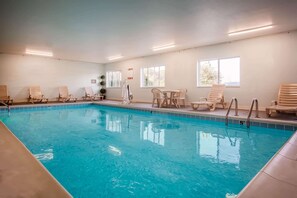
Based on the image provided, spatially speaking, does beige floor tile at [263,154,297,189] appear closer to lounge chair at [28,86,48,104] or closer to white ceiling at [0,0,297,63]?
white ceiling at [0,0,297,63]

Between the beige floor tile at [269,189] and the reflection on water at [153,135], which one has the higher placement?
the beige floor tile at [269,189]

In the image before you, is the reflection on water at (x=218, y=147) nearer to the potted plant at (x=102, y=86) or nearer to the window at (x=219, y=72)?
the window at (x=219, y=72)

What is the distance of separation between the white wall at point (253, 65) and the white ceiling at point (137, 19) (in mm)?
446

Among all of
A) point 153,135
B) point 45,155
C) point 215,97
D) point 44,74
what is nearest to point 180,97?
point 215,97

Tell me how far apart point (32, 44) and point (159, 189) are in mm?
8549

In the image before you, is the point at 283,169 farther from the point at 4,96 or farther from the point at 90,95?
the point at 90,95

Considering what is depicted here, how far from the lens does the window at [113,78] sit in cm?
1331

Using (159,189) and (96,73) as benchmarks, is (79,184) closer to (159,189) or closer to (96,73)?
(159,189)

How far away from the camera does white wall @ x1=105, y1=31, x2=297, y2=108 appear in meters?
6.29

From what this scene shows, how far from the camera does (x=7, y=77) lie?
413 inches

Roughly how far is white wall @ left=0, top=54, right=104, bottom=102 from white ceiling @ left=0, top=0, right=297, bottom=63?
3.83m

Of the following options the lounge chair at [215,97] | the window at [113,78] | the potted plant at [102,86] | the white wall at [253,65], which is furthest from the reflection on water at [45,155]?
the potted plant at [102,86]

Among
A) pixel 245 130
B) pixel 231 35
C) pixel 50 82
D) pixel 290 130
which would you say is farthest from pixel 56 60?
pixel 290 130

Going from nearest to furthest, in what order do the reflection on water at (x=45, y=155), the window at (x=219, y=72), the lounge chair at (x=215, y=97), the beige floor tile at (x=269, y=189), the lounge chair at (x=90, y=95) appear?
the beige floor tile at (x=269, y=189) → the reflection on water at (x=45, y=155) → the lounge chair at (x=215, y=97) → the window at (x=219, y=72) → the lounge chair at (x=90, y=95)
